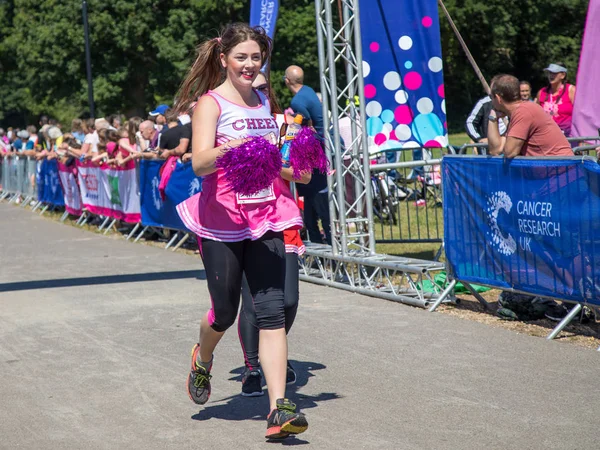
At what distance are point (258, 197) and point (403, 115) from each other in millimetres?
5759

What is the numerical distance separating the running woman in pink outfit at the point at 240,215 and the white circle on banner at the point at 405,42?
17.8ft

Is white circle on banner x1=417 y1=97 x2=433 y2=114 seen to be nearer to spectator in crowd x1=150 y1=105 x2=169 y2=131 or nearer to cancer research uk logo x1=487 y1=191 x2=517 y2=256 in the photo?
cancer research uk logo x1=487 y1=191 x2=517 y2=256

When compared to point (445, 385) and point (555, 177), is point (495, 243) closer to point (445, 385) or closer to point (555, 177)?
point (555, 177)

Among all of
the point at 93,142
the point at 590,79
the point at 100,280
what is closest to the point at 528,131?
the point at 590,79

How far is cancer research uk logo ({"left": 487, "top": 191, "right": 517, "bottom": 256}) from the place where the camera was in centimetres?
773

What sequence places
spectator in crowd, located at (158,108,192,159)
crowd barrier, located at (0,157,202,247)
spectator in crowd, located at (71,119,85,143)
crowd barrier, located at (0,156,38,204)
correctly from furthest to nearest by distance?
crowd barrier, located at (0,156,38,204) → spectator in crowd, located at (71,119,85,143) → crowd barrier, located at (0,157,202,247) → spectator in crowd, located at (158,108,192,159)

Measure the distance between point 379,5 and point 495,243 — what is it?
3.66 metres

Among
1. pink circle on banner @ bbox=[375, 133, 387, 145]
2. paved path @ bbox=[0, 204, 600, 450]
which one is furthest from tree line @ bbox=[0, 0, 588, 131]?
paved path @ bbox=[0, 204, 600, 450]

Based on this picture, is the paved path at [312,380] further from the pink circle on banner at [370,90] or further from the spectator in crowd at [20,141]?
the spectator in crowd at [20,141]

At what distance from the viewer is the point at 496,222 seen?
790 centimetres

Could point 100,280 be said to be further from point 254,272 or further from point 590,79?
point 254,272

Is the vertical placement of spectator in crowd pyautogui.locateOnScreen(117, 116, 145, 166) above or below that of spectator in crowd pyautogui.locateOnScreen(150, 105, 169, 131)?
below

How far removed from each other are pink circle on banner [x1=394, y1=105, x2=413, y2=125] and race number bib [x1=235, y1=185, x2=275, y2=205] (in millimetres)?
5681

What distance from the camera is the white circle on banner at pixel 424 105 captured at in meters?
10.6
